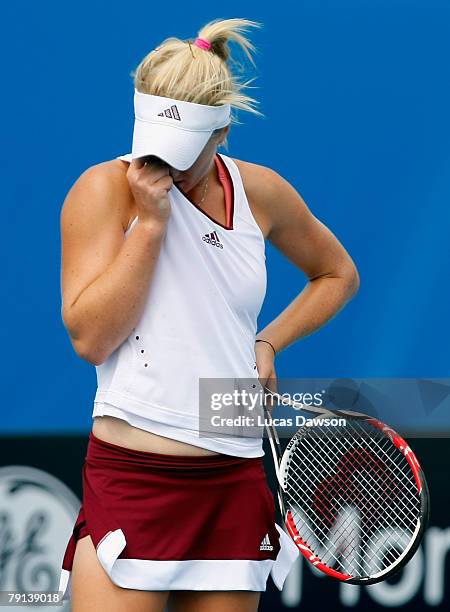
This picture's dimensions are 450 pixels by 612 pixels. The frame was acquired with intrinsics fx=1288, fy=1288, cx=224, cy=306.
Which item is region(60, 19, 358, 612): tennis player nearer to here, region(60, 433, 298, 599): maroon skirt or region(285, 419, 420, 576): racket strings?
region(60, 433, 298, 599): maroon skirt

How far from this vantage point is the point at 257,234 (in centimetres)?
278

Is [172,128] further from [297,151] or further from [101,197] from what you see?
[297,151]

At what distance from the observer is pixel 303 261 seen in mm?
3170

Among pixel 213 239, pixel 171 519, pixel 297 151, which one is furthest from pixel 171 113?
pixel 297 151

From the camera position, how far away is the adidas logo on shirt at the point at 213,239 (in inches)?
104

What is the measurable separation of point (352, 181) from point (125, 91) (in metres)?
0.80

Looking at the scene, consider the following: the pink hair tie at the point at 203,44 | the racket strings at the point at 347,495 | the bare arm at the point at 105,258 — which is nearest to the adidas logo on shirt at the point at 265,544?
the racket strings at the point at 347,495

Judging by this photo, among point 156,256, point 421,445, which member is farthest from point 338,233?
point 156,256

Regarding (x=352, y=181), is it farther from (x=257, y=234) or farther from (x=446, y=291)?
(x=257, y=234)

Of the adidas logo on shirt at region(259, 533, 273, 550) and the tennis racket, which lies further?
the tennis racket

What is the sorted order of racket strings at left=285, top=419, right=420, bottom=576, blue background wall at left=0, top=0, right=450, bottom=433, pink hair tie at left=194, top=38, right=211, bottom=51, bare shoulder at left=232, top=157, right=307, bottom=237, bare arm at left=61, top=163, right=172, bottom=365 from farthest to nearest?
blue background wall at left=0, top=0, right=450, bottom=433 < racket strings at left=285, top=419, right=420, bottom=576 < bare shoulder at left=232, top=157, right=307, bottom=237 < pink hair tie at left=194, top=38, right=211, bottom=51 < bare arm at left=61, top=163, right=172, bottom=365

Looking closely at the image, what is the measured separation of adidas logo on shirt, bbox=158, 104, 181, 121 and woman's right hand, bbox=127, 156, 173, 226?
0.31ft

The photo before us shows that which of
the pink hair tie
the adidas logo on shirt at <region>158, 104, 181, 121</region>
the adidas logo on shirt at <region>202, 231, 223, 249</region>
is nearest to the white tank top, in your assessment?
the adidas logo on shirt at <region>202, 231, 223, 249</region>

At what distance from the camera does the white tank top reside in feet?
8.36
